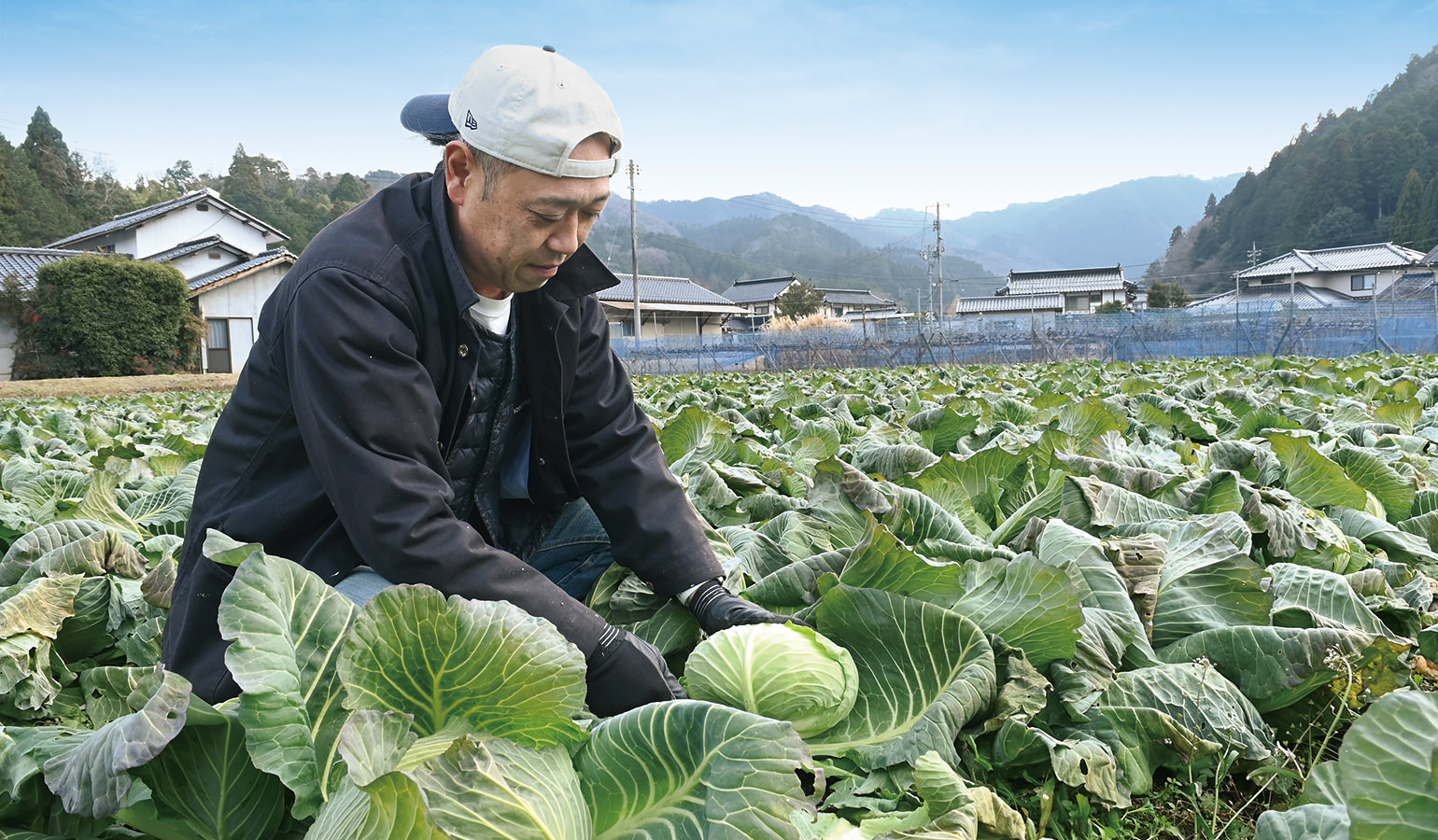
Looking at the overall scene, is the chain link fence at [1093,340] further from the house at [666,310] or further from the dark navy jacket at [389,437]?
the dark navy jacket at [389,437]

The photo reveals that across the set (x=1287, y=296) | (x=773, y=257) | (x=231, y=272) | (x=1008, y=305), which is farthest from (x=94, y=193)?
(x=773, y=257)

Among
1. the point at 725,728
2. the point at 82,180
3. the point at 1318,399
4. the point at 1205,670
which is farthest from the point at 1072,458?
the point at 82,180

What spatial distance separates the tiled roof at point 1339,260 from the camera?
5169cm

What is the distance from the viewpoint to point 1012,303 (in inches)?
2498

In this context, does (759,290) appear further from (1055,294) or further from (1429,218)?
(1429,218)

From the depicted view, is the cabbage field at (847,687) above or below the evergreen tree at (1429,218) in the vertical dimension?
below

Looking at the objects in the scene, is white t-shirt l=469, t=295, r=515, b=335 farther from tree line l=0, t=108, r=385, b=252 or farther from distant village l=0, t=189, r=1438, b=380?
tree line l=0, t=108, r=385, b=252

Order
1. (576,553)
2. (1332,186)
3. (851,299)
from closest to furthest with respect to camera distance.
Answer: (576,553) < (1332,186) < (851,299)

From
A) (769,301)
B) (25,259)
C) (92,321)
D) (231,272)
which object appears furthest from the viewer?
(769,301)

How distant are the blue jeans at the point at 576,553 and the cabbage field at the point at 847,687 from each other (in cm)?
10

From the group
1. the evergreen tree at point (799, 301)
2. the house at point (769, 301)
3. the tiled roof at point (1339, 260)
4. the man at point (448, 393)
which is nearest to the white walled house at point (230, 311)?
the evergreen tree at point (799, 301)

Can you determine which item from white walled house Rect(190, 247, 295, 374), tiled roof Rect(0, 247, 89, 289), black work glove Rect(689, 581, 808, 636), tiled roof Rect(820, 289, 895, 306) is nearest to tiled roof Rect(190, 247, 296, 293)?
white walled house Rect(190, 247, 295, 374)

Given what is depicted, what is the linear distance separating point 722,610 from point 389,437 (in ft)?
2.58

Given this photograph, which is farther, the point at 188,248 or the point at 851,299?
the point at 851,299
